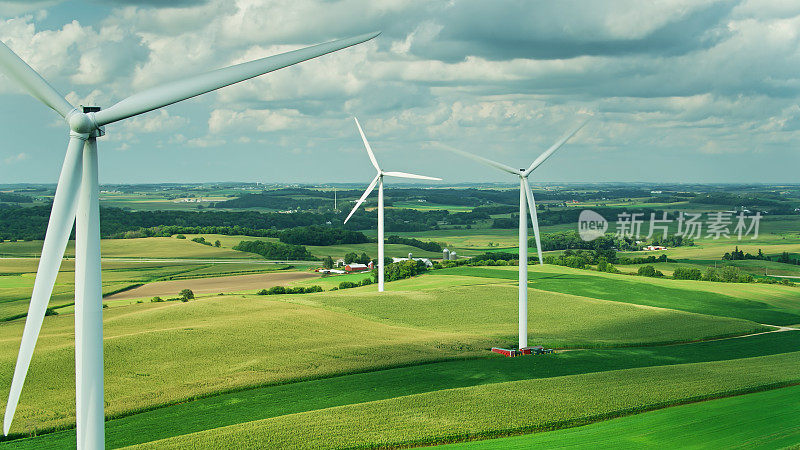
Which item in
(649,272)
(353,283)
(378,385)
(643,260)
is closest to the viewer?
(378,385)

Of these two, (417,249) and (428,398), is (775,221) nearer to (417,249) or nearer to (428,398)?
(417,249)

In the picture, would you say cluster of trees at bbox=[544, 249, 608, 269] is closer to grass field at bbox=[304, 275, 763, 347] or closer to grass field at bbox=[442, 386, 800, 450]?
grass field at bbox=[304, 275, 763, 347]

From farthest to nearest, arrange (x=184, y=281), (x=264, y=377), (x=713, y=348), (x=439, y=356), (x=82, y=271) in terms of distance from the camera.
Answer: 1. (x=184, y=281)
2. (x=713, y=348)
3. (x=439, y=356)
4. (x=264, y=377)
5. (x=82, y=271)

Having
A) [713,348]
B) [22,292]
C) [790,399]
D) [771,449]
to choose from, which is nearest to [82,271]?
[771,449]

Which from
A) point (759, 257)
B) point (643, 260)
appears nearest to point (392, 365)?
point (643, 260)

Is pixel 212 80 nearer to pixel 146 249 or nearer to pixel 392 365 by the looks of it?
pixel 392 365

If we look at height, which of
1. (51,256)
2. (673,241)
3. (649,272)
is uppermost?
(51,256)

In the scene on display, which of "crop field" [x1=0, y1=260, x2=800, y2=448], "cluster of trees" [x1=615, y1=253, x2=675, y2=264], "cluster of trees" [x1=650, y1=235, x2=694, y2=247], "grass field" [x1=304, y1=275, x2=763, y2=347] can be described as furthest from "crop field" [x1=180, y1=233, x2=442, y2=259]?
"crop field" [x1=0, y1=260, x2=800, y2=448]
